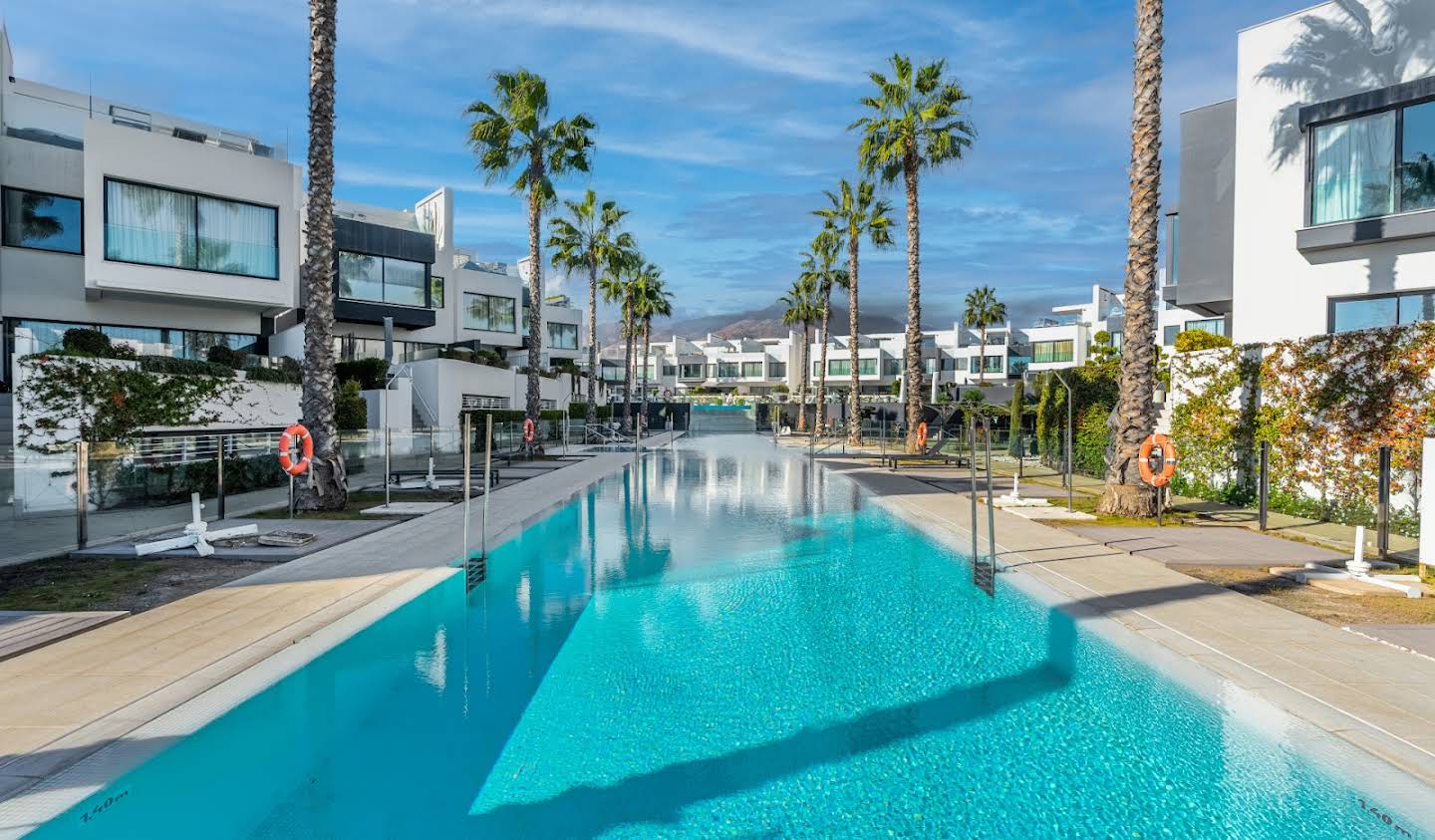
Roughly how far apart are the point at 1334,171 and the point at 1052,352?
6047 cm

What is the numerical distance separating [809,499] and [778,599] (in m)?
9.18

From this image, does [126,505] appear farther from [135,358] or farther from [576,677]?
[576,677]

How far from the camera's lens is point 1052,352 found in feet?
241

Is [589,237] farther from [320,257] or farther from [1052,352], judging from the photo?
[1052,352]

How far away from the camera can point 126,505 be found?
1197cm

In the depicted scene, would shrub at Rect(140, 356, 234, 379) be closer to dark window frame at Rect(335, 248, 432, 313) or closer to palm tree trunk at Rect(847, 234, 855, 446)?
dark window frame at Rect(335, 248, 432, 313)

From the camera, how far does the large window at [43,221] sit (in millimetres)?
20047

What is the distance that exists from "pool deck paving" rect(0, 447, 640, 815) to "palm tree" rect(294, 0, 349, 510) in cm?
353

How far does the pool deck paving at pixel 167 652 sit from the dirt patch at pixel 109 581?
0.33 metres

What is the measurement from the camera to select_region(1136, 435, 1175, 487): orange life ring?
1213cm

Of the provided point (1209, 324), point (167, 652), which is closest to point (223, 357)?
point (167, 652)

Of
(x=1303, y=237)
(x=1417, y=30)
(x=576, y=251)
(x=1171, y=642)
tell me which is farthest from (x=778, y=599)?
(x=576, y=251)

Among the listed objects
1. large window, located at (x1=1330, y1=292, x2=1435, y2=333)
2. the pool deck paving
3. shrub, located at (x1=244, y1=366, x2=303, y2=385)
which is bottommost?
the pool deck paving

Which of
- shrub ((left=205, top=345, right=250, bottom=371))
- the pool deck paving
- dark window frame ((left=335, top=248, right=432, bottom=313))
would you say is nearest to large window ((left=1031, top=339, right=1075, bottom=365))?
dark window frame ((left=335, top=248, right=432, bottom=313))
